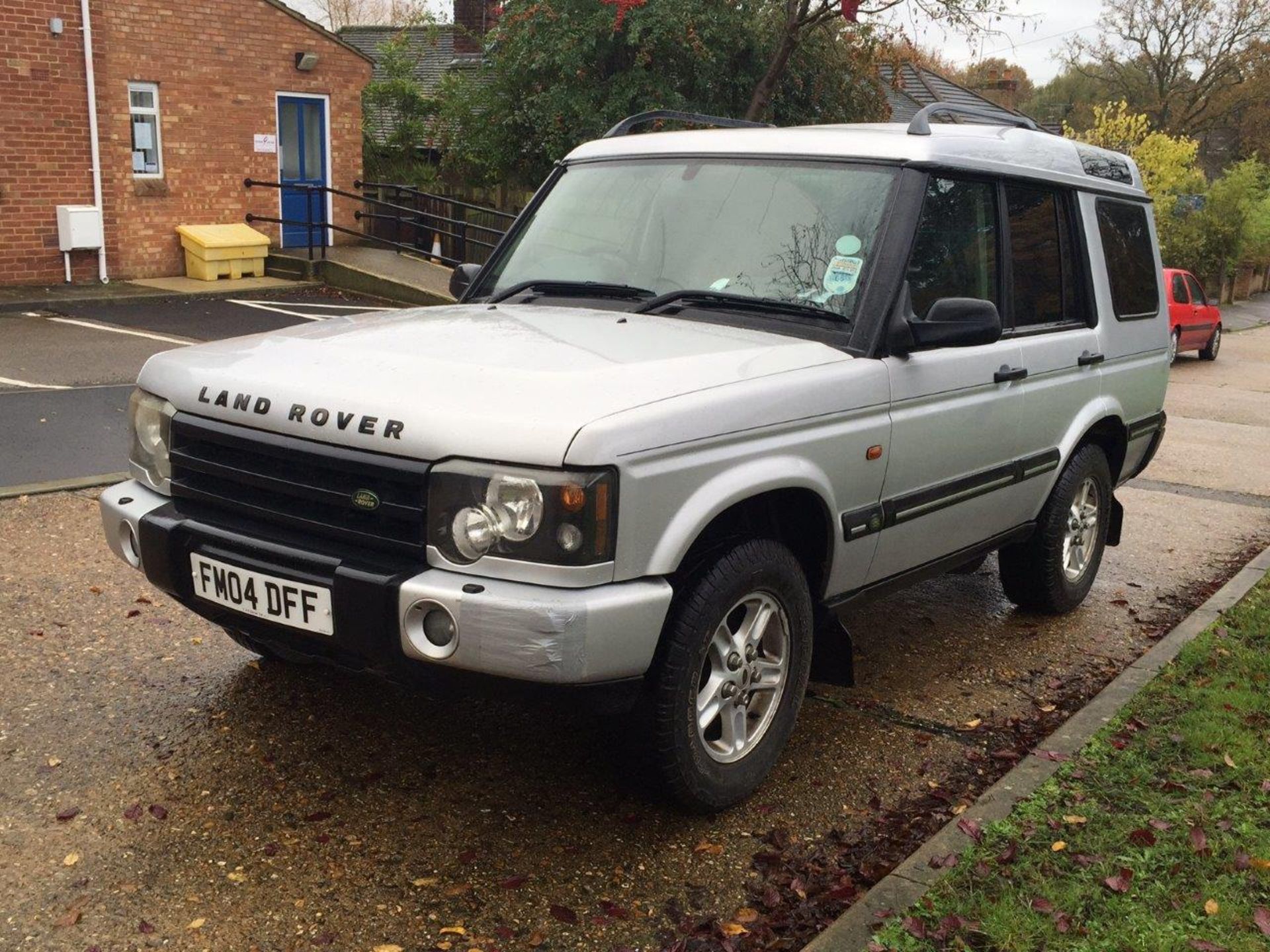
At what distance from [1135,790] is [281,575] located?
9.00 ft

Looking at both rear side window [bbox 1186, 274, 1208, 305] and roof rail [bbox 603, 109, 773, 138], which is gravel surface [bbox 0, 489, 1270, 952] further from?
rear side window [bbox 1186, 274, 1208, 305]

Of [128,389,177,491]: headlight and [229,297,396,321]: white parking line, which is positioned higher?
[128,389,177,491]: headlight

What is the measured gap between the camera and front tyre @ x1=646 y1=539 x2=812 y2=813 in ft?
11.0

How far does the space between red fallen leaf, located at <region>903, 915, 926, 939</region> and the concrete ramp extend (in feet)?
48.0

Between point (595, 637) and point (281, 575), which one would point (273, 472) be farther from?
point (595, 637)

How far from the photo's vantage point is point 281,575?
330 centimetres

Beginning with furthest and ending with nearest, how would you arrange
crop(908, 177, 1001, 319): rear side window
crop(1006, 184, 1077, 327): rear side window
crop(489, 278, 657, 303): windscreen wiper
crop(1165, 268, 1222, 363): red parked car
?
1. crop(1165, 268, 1222, 363): red parked car
2. crop(1006, 184, 1077, 327): rear side window
3. crop(489, 278, 657, 303): windscreen wiper
4. crop(908, 177, 1001, 319): rear side window

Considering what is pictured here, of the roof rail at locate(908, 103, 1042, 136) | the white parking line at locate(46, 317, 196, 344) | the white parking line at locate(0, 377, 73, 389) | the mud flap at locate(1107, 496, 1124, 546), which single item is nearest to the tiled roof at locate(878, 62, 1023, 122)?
the white parking line at locate(46, 317, 196, 344)

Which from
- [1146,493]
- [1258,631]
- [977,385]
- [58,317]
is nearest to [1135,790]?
[977,385]

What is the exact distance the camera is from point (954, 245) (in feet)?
14.7

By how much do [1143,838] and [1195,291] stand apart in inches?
Result: 801

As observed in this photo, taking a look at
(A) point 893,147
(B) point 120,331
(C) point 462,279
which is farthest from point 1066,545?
(B) point 120,331

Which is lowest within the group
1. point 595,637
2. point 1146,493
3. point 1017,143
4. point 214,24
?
point 1146,493

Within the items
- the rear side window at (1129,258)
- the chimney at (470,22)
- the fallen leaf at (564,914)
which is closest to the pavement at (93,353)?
the rear side window at (1129,258)
